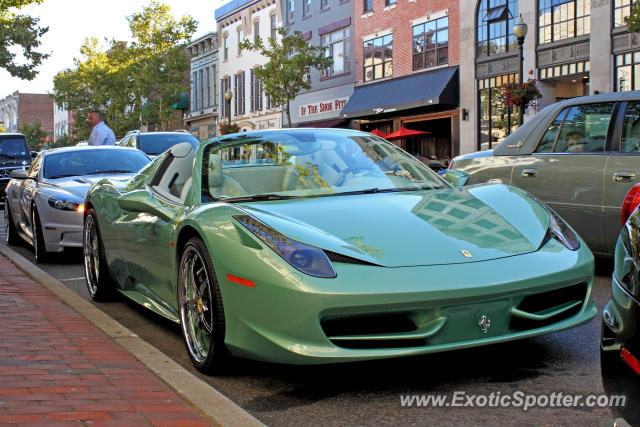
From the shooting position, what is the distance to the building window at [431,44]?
3056cm

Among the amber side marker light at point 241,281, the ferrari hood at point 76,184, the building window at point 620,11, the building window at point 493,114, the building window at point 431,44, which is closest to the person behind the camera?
the amber side marker light at point 241,281

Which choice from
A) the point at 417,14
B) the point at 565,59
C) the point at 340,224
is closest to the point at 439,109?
the point at 417,14

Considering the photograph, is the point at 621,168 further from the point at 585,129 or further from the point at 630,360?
the point at 630,360

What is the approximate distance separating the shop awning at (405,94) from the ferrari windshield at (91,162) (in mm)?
20234

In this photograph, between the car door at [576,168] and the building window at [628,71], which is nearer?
the car door at [576,168]

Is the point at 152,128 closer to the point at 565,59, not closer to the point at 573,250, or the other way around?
the point at 565,59

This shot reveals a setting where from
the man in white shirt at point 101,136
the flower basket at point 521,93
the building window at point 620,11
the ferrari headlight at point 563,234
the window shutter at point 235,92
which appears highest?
the window shutter at point 235,92

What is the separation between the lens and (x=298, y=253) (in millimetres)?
Answer: 3672

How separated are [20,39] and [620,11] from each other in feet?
78.6

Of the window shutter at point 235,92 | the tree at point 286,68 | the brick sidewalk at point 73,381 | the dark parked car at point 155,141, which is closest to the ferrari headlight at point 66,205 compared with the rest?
the brick sidewalk at point 73,381

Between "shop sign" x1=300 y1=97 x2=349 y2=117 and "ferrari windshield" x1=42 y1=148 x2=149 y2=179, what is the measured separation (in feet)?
90.3

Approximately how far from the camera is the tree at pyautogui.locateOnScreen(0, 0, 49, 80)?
3341 cm

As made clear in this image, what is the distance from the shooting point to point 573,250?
4039 millimetres

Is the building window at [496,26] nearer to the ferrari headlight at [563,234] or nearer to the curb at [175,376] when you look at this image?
the curb at [175,376]
